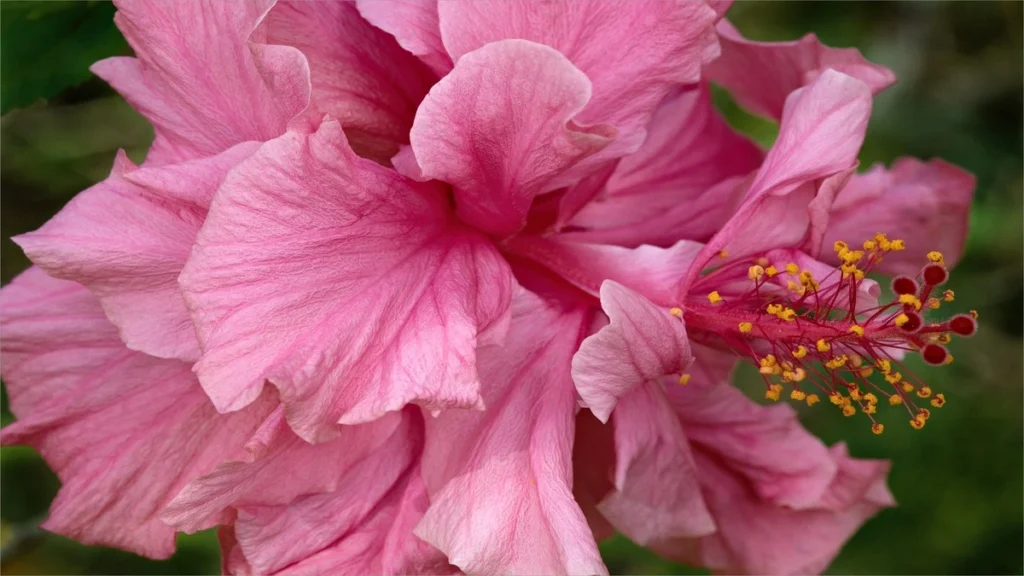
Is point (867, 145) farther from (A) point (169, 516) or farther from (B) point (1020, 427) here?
(A) point (169, 516)

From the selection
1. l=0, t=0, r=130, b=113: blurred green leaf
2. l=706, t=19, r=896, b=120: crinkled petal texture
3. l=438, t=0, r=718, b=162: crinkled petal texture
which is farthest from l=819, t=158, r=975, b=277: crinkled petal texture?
l=0, t=0, r=130, b=113: blurred green leaf

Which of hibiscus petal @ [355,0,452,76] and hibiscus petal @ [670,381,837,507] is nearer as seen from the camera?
hibiscus petal @ [355,0,452,76]

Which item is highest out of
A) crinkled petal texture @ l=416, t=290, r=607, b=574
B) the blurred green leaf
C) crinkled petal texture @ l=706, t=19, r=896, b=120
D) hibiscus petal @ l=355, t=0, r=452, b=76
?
hibiscus petal @ l=355, t=0, r=452, b=76

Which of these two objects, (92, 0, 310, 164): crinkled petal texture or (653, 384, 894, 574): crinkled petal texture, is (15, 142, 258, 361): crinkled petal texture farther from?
(653, 384, 894, 574): crinkled petal texture

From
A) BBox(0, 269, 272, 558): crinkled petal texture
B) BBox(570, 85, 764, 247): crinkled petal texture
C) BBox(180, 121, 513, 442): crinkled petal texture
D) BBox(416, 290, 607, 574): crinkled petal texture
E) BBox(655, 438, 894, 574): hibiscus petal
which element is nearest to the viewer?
BBox(180, 121, 513, 442): crinkled petal texture

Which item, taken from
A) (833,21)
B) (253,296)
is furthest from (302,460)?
(833,21)

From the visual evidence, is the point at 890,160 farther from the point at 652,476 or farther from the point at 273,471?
the point at 273,471

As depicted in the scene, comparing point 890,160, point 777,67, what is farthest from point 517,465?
point 890,160
